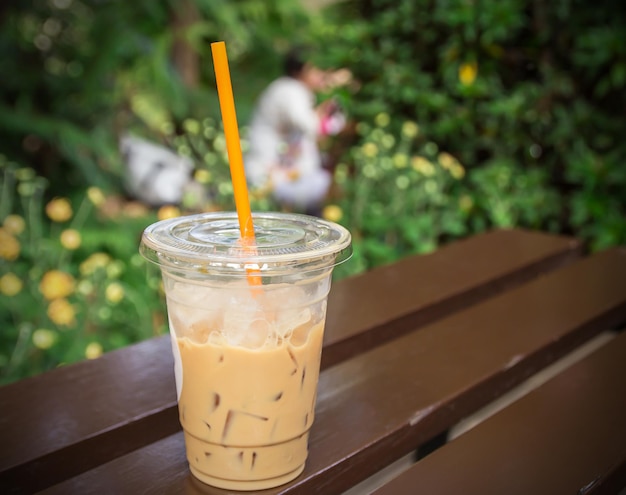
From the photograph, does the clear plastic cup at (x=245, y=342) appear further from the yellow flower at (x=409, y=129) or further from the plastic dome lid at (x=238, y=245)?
the yellow flower at (x=409, y=129)

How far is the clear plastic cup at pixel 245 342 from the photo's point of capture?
770 mm

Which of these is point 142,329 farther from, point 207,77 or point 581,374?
point 207,77

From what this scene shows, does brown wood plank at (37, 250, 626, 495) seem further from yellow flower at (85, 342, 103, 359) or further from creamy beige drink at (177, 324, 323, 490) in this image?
yellow flower at (85, 342, 103, 359)

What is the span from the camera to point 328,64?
360 cm

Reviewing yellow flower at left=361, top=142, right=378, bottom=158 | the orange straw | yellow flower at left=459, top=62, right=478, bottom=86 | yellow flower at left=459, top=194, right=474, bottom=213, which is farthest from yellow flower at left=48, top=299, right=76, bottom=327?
yellow flower at left=459, top=62, right=478, bottom=86

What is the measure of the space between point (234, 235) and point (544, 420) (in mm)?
522

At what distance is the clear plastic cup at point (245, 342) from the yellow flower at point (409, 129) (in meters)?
2.43

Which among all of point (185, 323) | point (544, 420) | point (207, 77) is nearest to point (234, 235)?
point (185, 323)

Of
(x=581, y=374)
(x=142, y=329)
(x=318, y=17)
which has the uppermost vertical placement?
(x=318, y=17)

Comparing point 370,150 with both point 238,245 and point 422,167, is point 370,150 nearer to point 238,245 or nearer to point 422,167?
point 422,167

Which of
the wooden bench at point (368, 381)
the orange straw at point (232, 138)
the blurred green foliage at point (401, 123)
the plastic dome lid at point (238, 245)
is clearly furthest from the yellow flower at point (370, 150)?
the orange straw at point (232, 138)

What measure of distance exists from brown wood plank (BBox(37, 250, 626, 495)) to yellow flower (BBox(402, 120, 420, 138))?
1.67 metres

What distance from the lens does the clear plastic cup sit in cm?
77

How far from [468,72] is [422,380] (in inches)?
99.5
